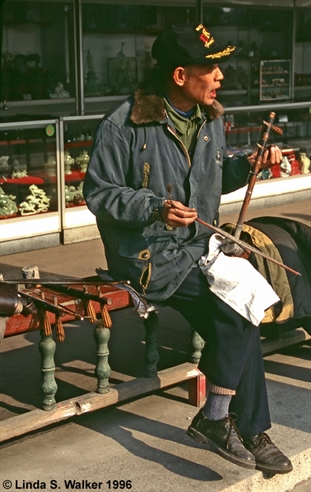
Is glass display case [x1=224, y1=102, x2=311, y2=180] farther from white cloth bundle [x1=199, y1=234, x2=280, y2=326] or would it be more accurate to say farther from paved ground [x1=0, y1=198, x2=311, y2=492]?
white cloth bundle [x1=199, y1=234, x2=280, y2=326]

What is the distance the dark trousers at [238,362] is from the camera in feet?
13.4

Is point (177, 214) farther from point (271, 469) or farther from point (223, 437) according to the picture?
point (271, 469)

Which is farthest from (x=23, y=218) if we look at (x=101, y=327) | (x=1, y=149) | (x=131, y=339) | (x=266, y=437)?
(x=266, y=437)

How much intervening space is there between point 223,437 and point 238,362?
32 cm

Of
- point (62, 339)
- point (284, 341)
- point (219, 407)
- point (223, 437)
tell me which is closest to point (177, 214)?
point (62, 339)

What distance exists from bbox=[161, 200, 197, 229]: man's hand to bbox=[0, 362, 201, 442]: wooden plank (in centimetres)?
93

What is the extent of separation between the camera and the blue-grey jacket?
4.32 metres

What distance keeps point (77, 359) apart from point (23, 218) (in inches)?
120

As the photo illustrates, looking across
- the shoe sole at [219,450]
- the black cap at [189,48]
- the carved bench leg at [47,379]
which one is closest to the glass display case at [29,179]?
the black cap at [189,48]

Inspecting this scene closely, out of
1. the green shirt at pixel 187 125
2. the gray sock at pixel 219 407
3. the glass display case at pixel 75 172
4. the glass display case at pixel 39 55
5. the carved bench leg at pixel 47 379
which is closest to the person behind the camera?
the gray sock at pixel 219 407

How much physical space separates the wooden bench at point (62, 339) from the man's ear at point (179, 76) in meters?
1.00

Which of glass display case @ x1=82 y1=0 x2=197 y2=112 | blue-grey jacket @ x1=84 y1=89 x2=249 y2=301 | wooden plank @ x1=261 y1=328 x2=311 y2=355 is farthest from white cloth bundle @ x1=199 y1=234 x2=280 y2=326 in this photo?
glass display case @ x1=82 y1=0 x2=197 y2=112

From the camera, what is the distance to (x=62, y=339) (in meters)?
4.16

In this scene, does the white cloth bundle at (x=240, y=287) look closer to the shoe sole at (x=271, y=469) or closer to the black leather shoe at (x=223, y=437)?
the black leather shoe at (x=223, y=437)
